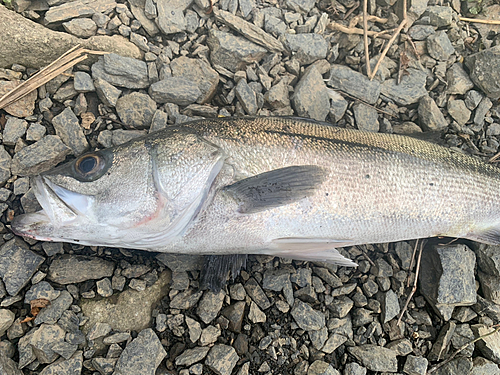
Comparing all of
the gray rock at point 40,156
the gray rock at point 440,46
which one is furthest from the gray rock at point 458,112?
the gray rock at point 40,156

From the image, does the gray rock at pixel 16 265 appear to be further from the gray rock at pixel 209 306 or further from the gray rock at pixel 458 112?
the gray rock at pixel 458 112

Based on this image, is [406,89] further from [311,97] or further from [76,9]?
[76,9]

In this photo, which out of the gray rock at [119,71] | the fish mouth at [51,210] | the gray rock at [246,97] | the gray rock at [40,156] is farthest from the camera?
the gray rock at [246,97]

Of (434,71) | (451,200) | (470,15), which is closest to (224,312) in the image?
(451,200)

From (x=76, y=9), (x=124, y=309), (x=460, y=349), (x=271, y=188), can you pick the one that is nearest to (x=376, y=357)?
(x=460, y=349)

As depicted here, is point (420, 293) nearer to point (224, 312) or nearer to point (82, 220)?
point (224, 312)
